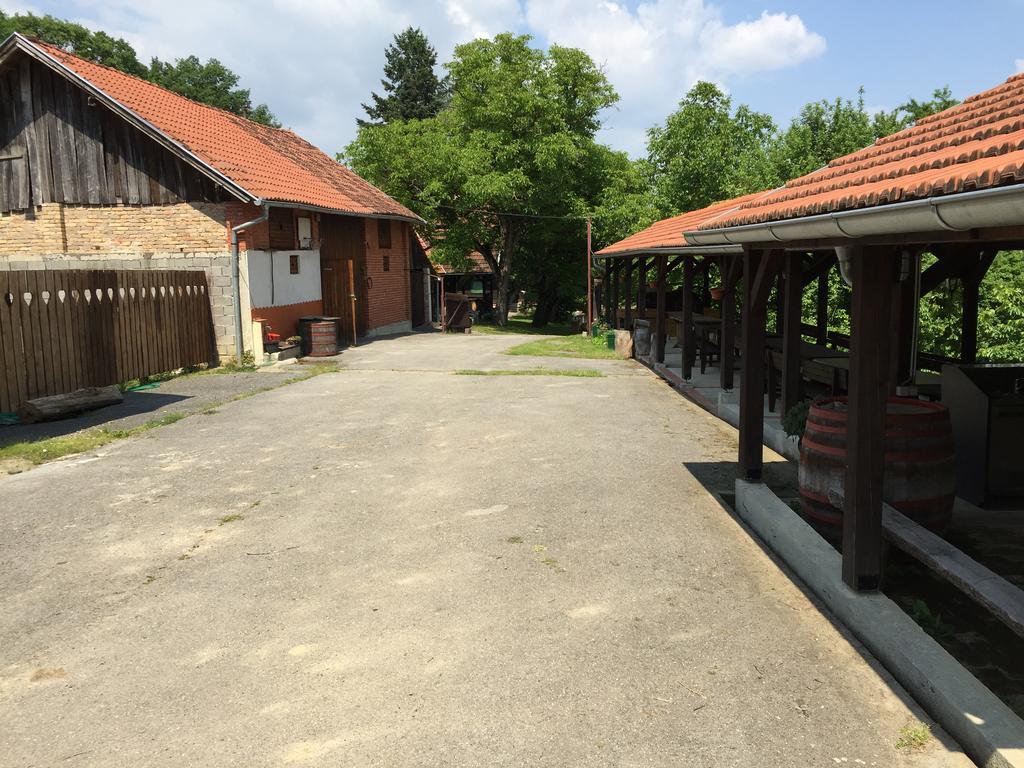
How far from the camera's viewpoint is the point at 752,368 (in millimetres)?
6527

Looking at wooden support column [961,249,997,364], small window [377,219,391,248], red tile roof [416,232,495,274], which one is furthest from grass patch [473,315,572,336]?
wooden support column [961,249,997,364]

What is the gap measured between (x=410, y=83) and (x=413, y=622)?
2582 inches

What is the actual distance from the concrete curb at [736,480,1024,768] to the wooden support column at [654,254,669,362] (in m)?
10.0

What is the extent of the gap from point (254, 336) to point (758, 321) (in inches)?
514

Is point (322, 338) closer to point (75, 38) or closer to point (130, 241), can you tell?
point (130, 241)

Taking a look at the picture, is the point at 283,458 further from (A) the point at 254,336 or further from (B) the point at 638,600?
(A) the point at 254,336

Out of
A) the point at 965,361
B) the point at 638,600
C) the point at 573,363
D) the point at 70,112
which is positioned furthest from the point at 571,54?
the point at 638,600

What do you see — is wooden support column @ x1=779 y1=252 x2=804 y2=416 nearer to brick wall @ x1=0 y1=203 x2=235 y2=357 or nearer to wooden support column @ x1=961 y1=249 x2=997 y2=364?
wooden support column @ x1=961 y1=249 x2=997 y2=364

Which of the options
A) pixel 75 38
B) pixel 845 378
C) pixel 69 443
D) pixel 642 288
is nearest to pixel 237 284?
pixel 69 443

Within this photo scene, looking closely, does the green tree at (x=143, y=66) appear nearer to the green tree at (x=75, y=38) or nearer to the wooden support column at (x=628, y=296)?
the green tree at (x=75, y=38)

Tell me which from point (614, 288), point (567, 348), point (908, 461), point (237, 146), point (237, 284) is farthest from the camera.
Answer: point (614, 288)

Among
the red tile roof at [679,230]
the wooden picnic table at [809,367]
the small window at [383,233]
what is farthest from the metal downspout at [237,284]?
the wooden picnic table at [809,367]

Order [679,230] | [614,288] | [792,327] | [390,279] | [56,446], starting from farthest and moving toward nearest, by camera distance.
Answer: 1. [390,279]
2. [614,288]
3. [679,230]
4. [56,446]
5. [792,327]

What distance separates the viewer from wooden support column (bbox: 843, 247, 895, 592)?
14.3ft
